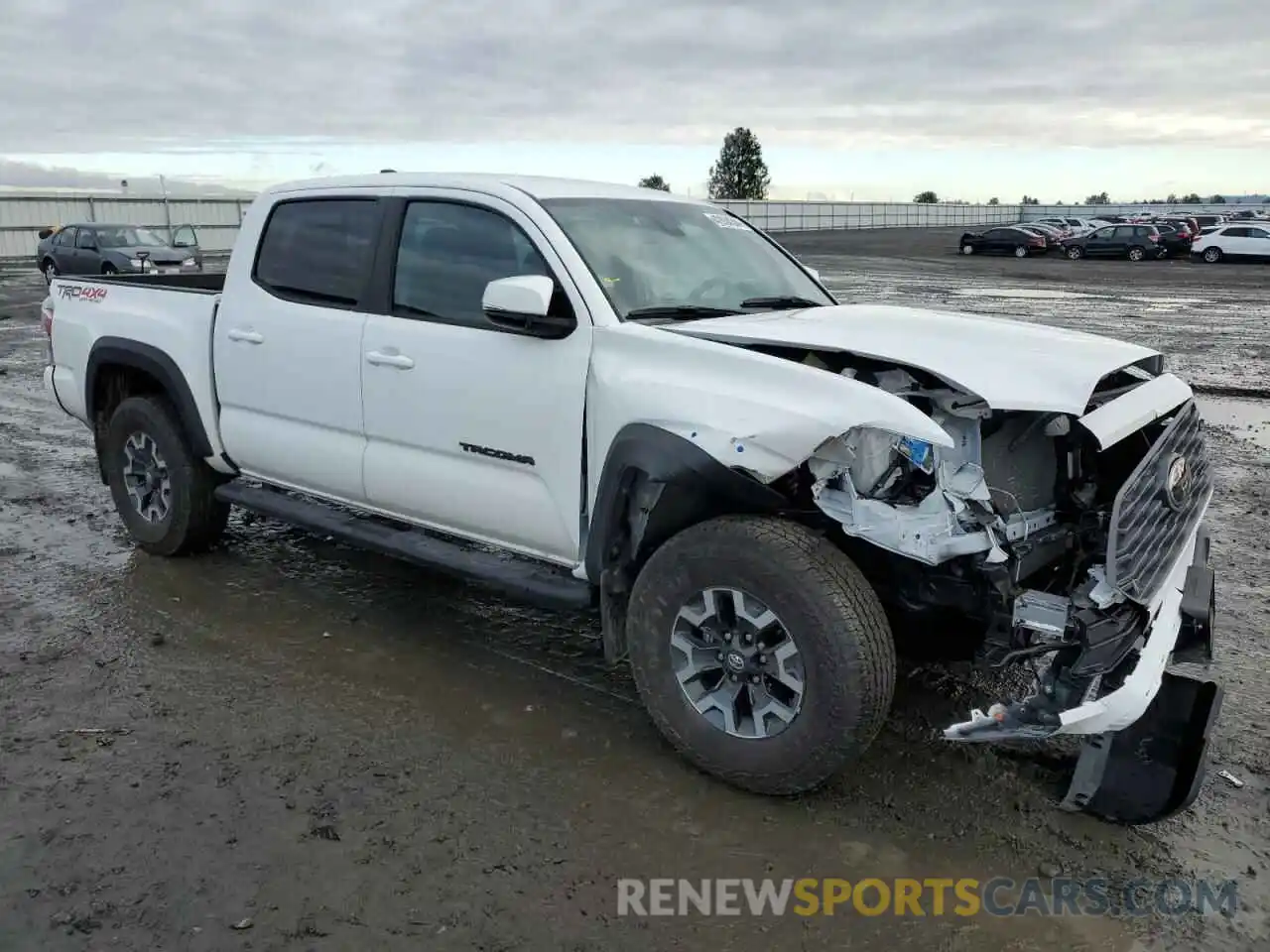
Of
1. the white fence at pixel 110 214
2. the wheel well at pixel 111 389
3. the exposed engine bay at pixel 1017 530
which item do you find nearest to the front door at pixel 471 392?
the exposed engine bay at pixel 1017 530

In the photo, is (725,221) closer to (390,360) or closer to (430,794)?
(390,360)

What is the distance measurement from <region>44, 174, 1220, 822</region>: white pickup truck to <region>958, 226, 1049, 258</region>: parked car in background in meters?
41.4

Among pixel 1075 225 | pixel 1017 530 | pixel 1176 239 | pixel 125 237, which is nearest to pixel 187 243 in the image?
pixel 125 237

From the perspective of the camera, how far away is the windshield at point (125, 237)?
24.2 meters

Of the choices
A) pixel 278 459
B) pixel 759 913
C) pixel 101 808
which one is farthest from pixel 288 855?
pixel 278 459

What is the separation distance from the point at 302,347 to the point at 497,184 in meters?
1.20

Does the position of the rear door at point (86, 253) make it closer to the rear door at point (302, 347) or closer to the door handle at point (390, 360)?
the rear door at point (302, 347)

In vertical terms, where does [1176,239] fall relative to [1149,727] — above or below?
above

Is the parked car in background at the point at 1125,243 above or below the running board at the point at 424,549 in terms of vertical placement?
above

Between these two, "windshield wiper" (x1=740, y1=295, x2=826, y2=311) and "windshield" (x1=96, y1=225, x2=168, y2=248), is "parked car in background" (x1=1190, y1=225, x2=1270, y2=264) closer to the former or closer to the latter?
"windshield" (x1=96, y1=225, x2=168, y2=248)

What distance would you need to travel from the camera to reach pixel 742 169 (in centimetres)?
10106

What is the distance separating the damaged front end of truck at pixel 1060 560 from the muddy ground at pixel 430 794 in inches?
12.6

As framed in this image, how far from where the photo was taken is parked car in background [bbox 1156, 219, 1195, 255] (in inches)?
1517

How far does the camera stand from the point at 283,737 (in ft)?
13.0
